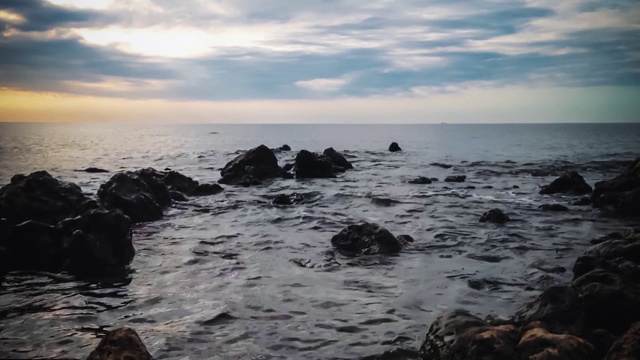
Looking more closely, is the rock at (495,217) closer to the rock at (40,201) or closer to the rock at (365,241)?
the rock at (365,241)

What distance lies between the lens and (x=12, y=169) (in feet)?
114

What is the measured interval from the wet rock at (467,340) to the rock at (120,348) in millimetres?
3605

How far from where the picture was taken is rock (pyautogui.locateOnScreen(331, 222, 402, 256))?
1141 centimetres

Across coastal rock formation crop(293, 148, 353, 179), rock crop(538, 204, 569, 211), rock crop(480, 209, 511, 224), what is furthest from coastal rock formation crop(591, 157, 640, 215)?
coastal rock formation crop(293, 148, 353, 179)

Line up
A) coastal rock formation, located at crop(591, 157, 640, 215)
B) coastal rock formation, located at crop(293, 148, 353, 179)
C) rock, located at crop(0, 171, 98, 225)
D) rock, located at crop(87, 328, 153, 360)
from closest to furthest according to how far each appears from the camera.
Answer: rock, located at crop(87, 328, 153, 360) < rock, located at crop(0, 171, 98, 225) < coastal rock formation, located at crop(591, 157, 640, 215) < coastal rock formation, located at crop(293, 148, 353, 179)

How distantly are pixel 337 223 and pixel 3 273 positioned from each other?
31.3ft

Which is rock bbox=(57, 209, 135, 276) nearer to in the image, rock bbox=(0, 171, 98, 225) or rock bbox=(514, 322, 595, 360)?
rock bbox=(0, 171, 98, 225)

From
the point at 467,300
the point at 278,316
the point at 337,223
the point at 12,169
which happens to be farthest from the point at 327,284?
the point at 12,169

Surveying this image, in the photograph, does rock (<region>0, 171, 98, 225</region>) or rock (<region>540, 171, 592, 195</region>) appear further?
rock (<region>540, 171, 592, 195</region>)

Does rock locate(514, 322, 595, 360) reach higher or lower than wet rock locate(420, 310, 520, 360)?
higher

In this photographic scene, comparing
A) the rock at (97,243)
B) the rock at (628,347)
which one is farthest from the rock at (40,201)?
the rock at (628,347)

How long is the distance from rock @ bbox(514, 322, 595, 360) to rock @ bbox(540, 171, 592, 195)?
64.3 feet

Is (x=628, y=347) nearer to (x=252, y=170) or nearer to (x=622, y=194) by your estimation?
(x=622, y=194)

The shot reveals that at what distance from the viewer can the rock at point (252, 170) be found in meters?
27.6
